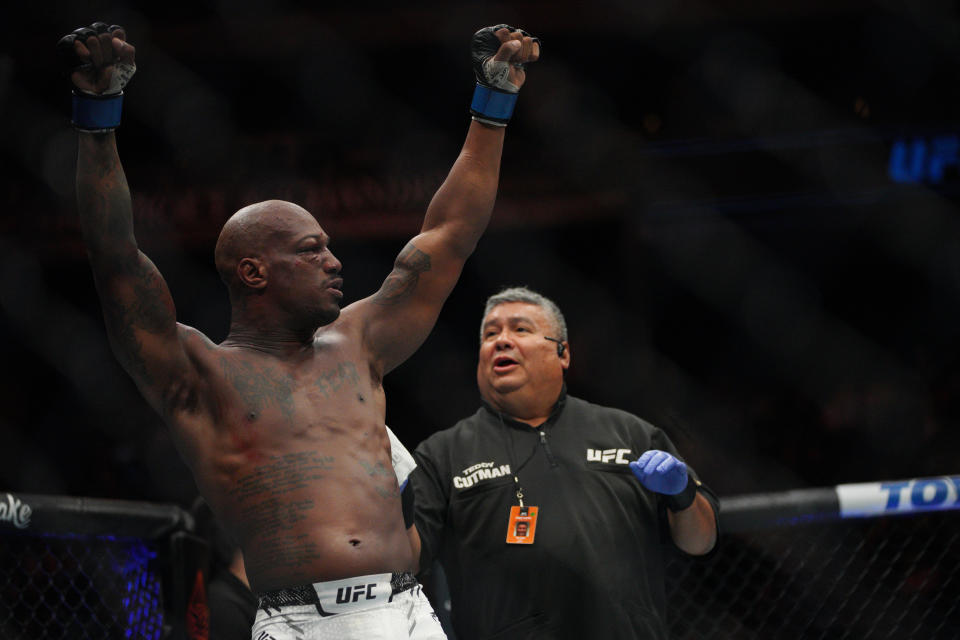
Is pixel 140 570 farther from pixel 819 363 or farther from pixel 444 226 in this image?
pixel 819 363

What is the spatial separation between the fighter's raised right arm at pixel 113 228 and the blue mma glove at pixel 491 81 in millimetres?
675

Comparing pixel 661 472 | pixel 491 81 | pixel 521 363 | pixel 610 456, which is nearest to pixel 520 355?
pixel 521 363

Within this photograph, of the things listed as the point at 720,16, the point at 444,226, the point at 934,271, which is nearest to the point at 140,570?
the point at 444,226

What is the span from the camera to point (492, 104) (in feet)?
6.48

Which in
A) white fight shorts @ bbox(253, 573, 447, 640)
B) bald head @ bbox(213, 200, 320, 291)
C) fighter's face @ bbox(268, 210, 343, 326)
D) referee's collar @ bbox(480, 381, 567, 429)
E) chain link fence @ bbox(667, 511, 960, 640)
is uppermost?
bald head @ bbox(213, 200, 320, 291)

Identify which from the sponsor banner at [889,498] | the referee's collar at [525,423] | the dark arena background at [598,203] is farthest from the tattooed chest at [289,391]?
the dark arena background at [598,203]

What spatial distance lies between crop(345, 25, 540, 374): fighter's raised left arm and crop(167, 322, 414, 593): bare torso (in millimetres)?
175

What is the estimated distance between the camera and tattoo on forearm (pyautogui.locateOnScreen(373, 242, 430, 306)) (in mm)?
1901

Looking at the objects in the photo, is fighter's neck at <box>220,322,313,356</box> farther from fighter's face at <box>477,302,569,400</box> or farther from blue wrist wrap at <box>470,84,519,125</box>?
fighter's face at <box>477,302,569,400</box>

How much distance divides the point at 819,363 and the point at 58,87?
13.5ft

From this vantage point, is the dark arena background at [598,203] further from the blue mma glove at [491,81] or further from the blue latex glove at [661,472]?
the blue mma glove at [491,81]

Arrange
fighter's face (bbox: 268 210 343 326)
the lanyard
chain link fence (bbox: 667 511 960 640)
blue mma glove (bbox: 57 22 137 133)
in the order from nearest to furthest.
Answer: blue mma glove (bbox: 57 22 137 133)
fighter's face (bbox: 268 210 343 326)
the lanyard
chain link fence (bbox: 667 511 960 640)

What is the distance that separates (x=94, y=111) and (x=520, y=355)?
1.17m

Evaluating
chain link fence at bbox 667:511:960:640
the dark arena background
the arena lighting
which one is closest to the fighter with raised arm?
chain link fence at bbox 667:511:960:640
